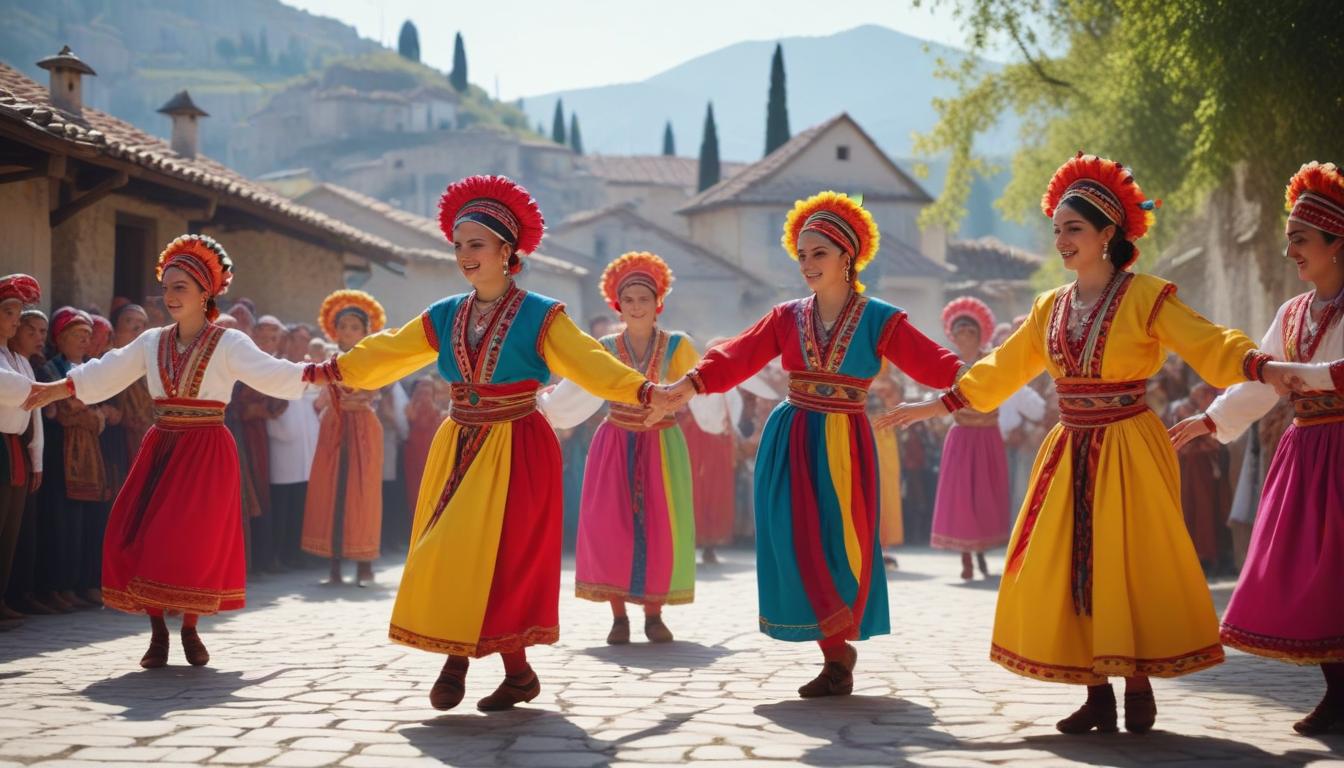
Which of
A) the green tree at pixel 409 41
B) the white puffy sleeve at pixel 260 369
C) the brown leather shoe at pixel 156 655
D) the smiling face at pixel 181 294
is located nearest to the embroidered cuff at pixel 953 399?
the white puffy sleeve at pixel 260 369

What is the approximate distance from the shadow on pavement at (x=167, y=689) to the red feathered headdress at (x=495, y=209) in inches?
85.9

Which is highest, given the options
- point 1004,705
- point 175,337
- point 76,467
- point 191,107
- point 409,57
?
point 409,57

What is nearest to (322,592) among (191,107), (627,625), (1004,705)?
(627,625)

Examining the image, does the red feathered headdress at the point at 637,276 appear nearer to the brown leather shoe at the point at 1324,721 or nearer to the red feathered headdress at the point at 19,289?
the red feathered headdress at the point at 19,289

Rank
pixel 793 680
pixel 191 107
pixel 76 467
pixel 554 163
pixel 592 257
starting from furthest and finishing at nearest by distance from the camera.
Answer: pixel 554 163, pixel 592 257, pixel 191 107, pixel 76 467, pixel 793 680

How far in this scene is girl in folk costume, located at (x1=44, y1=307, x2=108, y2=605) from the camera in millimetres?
9773

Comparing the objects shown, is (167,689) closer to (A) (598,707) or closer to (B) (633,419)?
(A) (598,707)

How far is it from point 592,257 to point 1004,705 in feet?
145

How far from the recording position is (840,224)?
22.4 feet

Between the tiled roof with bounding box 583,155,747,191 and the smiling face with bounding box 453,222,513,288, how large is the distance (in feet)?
223

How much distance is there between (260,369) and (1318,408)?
4.73 metres

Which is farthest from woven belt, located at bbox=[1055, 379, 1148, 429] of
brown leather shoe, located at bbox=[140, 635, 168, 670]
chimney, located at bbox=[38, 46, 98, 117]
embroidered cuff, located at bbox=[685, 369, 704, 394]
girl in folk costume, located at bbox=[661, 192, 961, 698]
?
chimney, located at bbox=[38, 46, 98, 117]

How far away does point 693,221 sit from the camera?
2119 inches

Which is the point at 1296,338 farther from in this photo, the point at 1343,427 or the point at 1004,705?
the point at 1004,705
